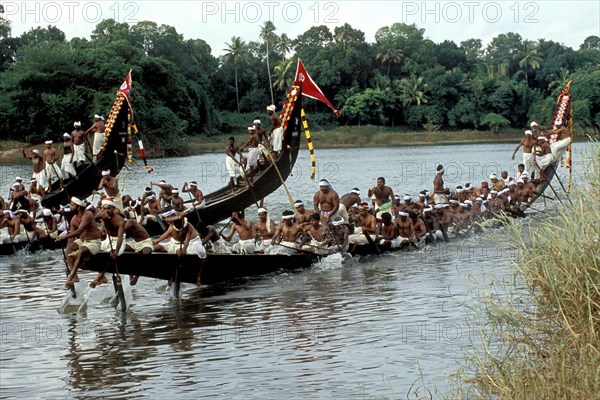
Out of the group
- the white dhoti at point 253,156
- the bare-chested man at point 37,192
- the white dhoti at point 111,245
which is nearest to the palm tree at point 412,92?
the white dhoti at point 253,156

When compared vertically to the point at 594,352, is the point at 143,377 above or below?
below

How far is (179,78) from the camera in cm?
6384

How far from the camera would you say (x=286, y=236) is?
59.0ft

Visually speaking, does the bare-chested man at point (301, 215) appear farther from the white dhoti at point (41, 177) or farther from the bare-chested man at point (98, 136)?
the white dhoti at point (41, 177)

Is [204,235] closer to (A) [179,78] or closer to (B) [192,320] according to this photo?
(B) [192,320]

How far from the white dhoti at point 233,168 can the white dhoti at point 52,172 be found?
4665mm

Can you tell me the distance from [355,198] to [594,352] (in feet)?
48.5

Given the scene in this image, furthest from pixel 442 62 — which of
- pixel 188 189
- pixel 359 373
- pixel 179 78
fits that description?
pixel 359 373

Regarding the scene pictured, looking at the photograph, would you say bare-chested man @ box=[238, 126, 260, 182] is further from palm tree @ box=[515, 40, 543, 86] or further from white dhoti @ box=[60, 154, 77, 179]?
palm tree @ box=[515, 40, 543, 86]

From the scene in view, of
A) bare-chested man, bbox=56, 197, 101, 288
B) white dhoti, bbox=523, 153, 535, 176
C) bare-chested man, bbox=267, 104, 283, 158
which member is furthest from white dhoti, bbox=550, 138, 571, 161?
bare-chested man, bbox=56, 197, 101, 288

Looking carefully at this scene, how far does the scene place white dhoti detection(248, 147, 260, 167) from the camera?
24.6 metres

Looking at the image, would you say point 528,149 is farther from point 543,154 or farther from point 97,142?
point 97,142

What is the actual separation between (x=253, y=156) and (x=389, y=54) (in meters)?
59.5

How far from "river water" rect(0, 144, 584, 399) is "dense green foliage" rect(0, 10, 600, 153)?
1530 inches
